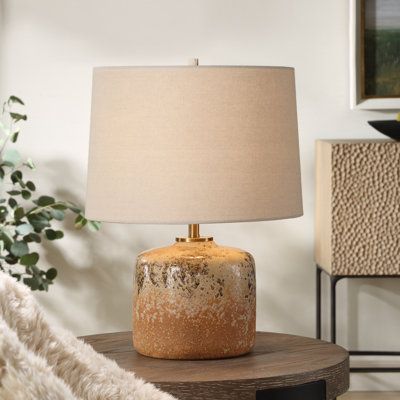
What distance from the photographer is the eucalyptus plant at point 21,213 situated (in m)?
2.88

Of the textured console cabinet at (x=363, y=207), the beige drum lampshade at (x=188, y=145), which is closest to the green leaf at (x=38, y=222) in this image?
the textured console cabinet at (x=363, y=207)

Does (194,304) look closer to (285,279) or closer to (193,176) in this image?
(193,176)

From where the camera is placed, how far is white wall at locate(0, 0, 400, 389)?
3148 mm

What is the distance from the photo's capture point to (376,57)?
3158 mm

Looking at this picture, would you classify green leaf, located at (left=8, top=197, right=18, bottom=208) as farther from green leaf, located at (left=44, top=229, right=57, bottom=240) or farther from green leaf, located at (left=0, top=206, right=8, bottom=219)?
green leaf, located at (left=44, top=229, right=57, bottom=240)

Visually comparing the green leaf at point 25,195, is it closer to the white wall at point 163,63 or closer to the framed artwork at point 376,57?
the white wall at point 163,63

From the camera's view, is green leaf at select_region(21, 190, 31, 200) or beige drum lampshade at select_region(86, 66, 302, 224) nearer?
beige drum lampshade at select_region(86, 66, 302, 224)

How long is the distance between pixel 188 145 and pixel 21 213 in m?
1.15

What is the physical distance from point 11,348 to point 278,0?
245cm

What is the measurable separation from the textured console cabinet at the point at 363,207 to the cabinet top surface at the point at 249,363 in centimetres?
68

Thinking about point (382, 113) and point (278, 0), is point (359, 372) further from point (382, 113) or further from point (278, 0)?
point (278, 0)

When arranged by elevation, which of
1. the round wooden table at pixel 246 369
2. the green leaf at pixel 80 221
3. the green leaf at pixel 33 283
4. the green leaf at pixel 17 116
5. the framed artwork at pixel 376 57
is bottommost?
the round wooden table at pixel 246 369

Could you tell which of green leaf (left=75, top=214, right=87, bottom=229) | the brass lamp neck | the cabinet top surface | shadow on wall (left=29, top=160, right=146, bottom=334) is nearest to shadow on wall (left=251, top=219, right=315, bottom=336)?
shadow on wall (left=29, top=160, right=146, bottom=334)

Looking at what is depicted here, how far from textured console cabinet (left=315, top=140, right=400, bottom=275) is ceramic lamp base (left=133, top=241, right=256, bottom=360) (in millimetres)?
889
